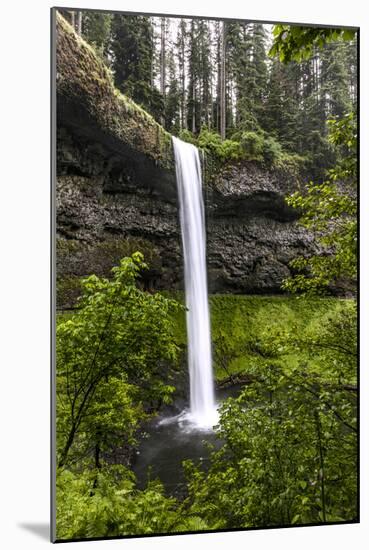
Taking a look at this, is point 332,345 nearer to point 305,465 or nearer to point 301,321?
point 301,321

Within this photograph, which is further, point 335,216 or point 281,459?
point 335,216

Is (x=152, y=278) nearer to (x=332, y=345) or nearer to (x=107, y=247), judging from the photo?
(x=107, y=247)

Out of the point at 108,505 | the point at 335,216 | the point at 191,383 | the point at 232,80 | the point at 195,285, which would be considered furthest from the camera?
the point at 335,216

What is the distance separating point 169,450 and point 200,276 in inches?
51.6

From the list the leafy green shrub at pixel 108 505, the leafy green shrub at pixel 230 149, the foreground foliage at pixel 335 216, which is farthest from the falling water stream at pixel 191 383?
the foreground foliage at pixel 335 216

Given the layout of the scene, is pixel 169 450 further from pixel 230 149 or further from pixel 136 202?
pixel 230 149

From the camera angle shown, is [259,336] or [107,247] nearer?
[107,247]

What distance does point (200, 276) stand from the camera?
501cm

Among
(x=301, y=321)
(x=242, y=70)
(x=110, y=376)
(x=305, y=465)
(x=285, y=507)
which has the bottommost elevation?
(x=285, y=507)

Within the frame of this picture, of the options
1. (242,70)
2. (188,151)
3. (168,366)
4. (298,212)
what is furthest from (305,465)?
(242,70)

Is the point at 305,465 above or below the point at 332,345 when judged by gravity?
below

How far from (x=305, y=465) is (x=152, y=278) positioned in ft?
5.98

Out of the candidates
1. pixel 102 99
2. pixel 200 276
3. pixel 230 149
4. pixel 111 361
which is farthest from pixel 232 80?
pixel 111 361

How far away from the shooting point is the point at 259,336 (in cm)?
515
